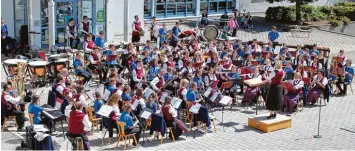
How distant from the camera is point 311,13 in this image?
38.9 meters

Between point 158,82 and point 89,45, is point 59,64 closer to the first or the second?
point 89,45

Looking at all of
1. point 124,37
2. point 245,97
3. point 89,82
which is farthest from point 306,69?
point 124,37

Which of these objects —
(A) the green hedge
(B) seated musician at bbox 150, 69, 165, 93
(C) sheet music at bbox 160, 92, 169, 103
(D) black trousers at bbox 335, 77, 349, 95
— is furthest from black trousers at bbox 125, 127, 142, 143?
(A) the green hedge

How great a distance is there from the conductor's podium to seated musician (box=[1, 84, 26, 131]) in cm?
647

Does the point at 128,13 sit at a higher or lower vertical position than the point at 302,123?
higher

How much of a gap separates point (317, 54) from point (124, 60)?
25.4 ft

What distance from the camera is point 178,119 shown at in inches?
650

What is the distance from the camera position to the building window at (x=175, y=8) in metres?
36.9

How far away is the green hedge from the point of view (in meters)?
38.3

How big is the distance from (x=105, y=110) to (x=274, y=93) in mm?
5522

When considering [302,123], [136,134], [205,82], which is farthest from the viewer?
[205,82]

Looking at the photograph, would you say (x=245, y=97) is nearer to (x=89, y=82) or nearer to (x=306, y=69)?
(x=306, y=69)

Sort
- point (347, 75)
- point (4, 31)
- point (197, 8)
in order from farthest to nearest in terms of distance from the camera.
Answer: point (197, 8) → point (4, 31) → point (347, 75)

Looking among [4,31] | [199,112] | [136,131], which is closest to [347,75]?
[199,112]
